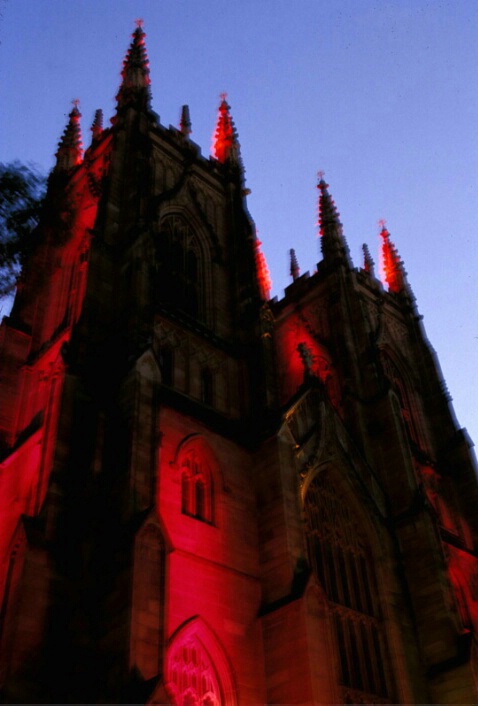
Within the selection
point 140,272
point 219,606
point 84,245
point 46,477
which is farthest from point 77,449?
point 84,245

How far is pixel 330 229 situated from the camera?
37.3m

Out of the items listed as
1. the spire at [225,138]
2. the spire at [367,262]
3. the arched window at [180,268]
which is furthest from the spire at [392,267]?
the arched window at [180,268]

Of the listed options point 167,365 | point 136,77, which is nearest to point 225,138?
point 136,77

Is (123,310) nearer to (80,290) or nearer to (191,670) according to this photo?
(80,290)

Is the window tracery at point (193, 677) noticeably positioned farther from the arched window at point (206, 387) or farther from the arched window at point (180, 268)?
the arched window at point (180, 268)

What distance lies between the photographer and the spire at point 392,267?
40619mm

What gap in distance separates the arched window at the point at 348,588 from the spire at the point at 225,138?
15.6 meters

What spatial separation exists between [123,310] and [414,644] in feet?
40.4

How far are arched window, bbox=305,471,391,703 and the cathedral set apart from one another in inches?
2.5

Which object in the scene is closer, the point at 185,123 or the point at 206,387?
the point at 206,387

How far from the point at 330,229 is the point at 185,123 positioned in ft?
27.7

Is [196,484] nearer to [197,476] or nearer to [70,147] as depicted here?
[197,476]

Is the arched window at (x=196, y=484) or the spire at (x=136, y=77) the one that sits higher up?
the spire at (x=136, y=77)

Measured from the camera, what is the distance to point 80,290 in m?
23.6
